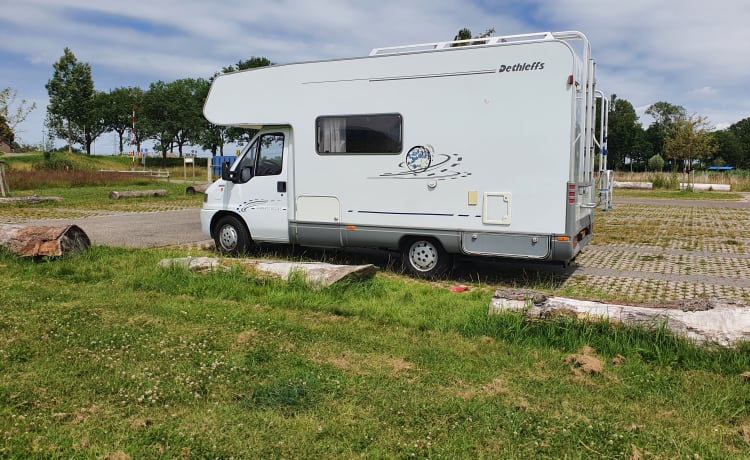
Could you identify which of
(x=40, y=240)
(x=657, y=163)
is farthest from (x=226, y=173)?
(x=657, y=163)

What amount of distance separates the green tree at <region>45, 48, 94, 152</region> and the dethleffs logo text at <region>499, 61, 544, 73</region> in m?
53.8

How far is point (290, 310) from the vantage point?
5.67 m

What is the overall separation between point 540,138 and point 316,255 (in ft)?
13.5

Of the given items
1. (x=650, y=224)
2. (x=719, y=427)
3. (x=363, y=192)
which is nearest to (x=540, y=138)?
(x=363, y=192)

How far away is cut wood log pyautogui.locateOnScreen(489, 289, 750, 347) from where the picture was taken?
13.6ft

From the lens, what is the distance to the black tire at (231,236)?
905 centimetres

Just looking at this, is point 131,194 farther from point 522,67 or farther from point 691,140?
point 691,140

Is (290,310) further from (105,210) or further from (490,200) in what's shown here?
(105,210)

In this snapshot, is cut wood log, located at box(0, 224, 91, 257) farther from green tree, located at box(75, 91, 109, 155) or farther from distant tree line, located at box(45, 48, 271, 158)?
green tree, located at box(75, 91, 109, 155)

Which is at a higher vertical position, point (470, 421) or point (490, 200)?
point (490, 200)

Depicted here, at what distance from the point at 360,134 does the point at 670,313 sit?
15.4 feet

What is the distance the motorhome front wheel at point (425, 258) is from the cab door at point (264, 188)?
77.1 inches

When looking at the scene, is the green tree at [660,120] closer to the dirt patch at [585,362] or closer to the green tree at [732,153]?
the green tree at [732,153]

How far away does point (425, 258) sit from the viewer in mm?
7762
